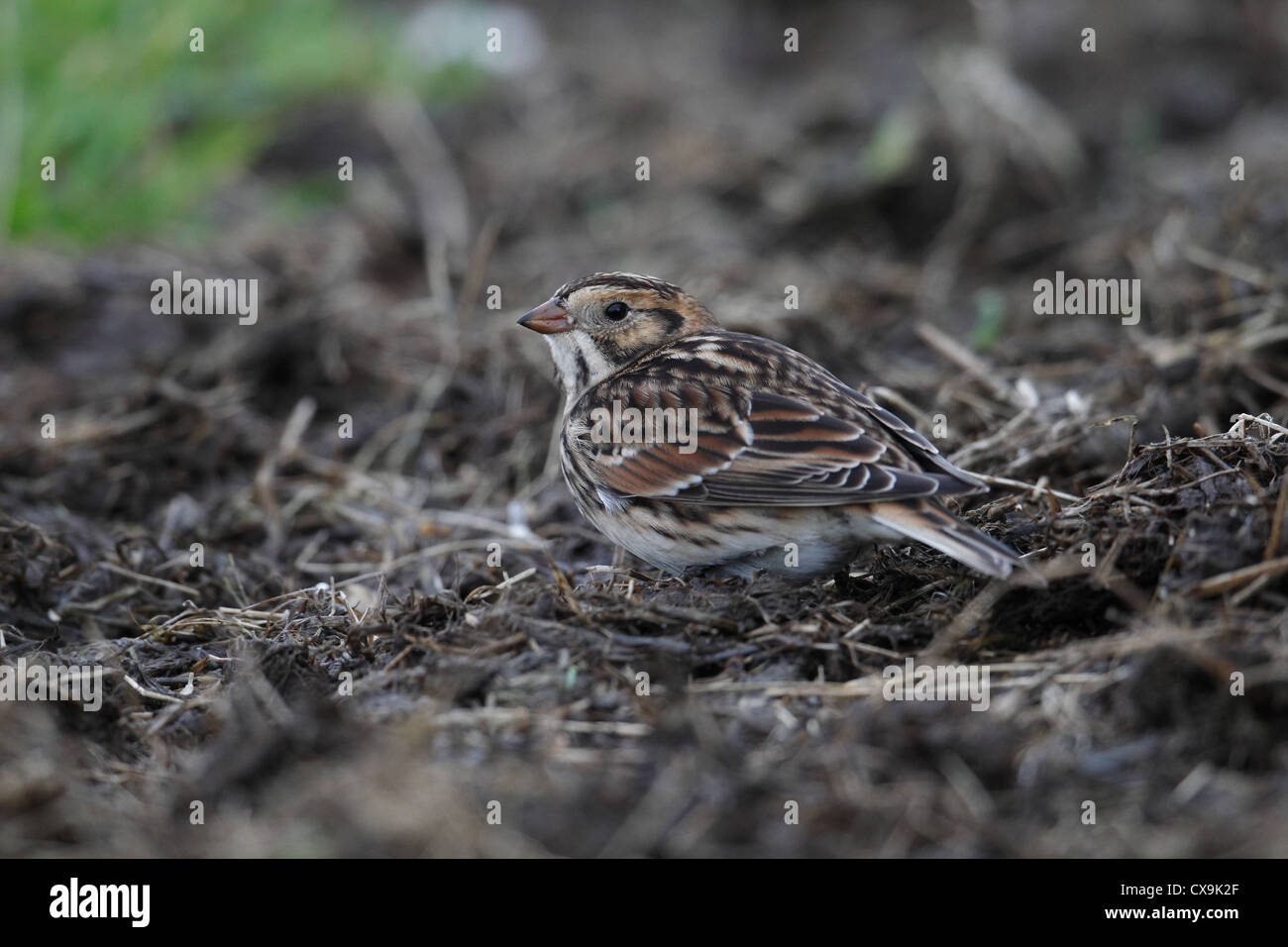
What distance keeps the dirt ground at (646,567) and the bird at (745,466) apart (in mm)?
189

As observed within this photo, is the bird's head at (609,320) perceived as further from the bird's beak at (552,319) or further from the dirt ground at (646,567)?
the dirt ground at (646,567)

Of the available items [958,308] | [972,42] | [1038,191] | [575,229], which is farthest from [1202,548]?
[972,42]

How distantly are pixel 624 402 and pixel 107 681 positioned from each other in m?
2.21

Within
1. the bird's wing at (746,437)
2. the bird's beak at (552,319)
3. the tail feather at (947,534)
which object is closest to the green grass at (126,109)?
A: the bird's beak at (552,319)

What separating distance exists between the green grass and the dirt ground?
0.64 meters

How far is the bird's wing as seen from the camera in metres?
4.79

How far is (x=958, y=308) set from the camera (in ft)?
28.4

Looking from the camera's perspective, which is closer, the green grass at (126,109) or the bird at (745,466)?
the bird at (745,466)

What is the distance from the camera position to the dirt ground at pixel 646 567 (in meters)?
3.62

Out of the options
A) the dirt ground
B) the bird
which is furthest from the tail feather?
the dirt ground

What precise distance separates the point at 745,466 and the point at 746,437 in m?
0.14

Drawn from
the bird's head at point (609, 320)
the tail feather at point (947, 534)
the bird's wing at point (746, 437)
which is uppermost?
the bird's head at point (609, 320)

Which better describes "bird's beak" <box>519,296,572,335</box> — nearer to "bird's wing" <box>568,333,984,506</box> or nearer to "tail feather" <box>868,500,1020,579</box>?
"bird's wing" <box>568,333,984,506</box>

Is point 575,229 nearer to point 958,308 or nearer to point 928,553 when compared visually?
point 958,308
